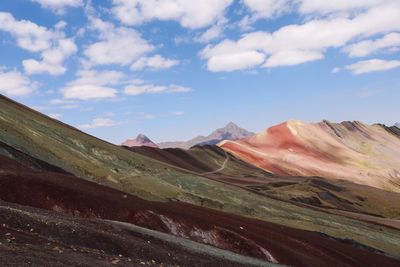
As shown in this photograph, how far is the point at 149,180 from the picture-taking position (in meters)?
80.2

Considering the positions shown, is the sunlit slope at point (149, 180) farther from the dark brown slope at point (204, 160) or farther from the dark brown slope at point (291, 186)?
the dark brown slope at point (204, 160)

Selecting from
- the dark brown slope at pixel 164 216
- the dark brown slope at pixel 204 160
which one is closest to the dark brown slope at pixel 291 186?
the dark brown slope at pixel 204 160

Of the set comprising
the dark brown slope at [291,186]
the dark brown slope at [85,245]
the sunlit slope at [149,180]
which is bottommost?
the dark brown slope at [85,245]

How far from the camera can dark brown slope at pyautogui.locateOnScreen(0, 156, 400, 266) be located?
45.6m

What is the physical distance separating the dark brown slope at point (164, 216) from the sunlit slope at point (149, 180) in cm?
1541

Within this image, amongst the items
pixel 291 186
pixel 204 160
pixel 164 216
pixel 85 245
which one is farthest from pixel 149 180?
pixel 204 160

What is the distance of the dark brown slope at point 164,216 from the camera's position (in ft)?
150

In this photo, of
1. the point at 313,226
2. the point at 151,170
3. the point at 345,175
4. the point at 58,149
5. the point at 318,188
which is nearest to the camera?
the point at 58,149

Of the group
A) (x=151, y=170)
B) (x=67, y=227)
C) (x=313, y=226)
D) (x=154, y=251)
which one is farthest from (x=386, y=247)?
(x=67, y=227)

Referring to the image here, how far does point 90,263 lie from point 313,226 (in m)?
61.1

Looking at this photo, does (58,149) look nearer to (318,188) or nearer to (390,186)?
(318,188)

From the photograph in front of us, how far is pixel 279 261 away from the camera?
5106 centimetres

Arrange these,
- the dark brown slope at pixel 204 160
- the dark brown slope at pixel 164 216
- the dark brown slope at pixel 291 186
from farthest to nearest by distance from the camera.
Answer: the dark brown slope at pixel 204 160 → the dark brown slope at pixel 291 186 → the dark brown slope at pixel 164 216

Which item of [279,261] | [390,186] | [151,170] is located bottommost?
[279,261]
